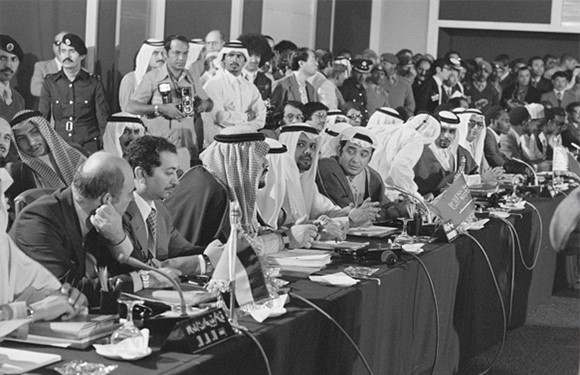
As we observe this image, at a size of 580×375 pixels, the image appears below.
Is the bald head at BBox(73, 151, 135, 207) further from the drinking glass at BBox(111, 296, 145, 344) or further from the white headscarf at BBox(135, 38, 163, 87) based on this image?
the white headscarf at BBox(135, 38, 163, 87)

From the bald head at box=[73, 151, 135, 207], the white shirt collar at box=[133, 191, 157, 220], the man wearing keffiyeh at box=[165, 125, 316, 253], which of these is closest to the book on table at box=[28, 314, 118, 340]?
the bald head at box=[73, 151, 135, 207]

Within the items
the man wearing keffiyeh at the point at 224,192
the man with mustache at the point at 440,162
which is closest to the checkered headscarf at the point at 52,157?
the man wearing keffiyeh at the point at 224,192

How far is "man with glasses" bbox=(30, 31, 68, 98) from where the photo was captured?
628 cm

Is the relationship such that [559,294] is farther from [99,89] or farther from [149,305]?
[149,305]

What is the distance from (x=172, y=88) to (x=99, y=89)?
1.52 feet

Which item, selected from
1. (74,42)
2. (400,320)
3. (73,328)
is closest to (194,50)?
(74,42)

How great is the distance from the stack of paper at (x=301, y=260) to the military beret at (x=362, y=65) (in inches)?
237

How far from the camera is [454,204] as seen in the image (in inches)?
184

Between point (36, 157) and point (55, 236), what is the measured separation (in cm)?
164

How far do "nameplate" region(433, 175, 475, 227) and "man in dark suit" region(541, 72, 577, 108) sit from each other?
793cm

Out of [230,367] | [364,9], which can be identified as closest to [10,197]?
[230,367]

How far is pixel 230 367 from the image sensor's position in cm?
236

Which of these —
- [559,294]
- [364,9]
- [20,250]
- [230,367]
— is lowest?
[559,294]

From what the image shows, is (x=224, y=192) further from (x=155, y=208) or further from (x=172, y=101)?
(x=172, y=101)
